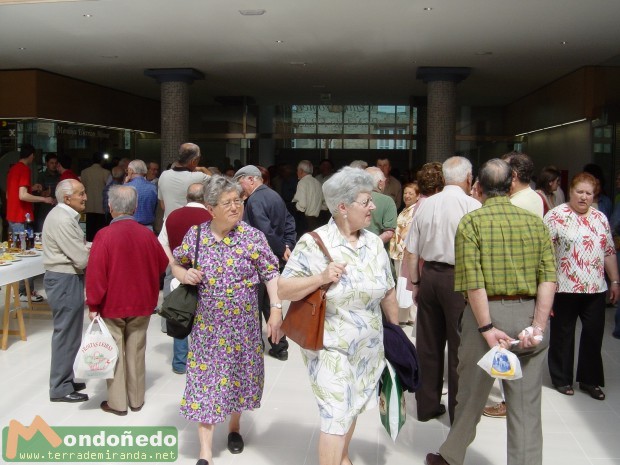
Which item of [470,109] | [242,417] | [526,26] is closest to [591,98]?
[526,26]

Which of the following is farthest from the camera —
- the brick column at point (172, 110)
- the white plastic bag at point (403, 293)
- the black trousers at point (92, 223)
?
the brick column at point (172, 110)

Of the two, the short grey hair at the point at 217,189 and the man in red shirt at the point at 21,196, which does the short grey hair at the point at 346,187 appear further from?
the man in red shirt at the point at 21,196

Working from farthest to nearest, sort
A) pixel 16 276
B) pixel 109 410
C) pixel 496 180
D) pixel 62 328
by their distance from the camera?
pixel 16 276 < pixel 62 328 < pixel 109 410 < pixel 496 180

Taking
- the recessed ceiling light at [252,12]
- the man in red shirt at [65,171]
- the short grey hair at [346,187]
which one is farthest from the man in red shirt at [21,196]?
the short grey hair at [346,187]

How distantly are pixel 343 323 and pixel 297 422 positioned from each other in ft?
5.39

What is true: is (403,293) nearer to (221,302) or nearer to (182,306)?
(221,302)

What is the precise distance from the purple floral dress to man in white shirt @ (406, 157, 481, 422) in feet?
3.37

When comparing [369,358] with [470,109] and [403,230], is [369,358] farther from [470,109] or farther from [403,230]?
[470,109]

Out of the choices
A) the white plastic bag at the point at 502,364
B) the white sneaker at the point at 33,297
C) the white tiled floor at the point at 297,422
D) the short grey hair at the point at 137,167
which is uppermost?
the short grey hair at the point at 137,167

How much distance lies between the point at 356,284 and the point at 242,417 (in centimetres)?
190

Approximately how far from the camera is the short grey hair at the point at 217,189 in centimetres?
365

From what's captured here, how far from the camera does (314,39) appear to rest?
10188mm

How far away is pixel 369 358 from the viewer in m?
3.27

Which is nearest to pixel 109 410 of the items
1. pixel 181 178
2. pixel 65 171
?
pixel 181 178
